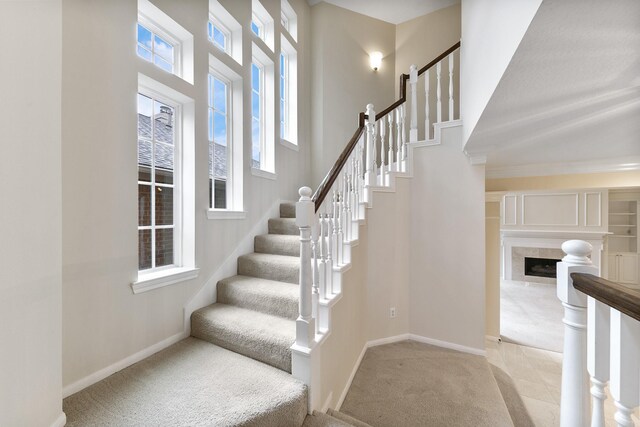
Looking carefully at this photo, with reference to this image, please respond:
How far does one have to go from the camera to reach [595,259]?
588 cm

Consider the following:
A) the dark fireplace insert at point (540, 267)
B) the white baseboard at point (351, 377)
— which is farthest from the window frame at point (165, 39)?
the dark fireplace insert at point (540, 267)

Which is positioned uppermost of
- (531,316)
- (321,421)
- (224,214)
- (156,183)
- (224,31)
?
(224,31)

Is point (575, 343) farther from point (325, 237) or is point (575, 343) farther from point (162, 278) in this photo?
point (162, 278)

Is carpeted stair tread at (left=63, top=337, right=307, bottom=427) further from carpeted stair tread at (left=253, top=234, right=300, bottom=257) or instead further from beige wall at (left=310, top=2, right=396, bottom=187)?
beige wall at (left=310, top=2, right=396, bottom=187)

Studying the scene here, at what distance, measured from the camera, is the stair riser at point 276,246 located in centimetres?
256

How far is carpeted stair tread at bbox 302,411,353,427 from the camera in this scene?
1.46 meters

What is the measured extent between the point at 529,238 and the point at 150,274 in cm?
821

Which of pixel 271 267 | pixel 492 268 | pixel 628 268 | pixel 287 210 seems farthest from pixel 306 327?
pixel 628 268

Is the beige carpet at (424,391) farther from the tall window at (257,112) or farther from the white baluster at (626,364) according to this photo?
the tall window at (257,112)

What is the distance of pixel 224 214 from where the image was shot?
8.08ft

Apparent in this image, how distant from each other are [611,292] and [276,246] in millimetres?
2348

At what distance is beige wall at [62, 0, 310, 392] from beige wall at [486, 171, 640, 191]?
4048mm

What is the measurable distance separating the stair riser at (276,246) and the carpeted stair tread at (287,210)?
1.75 ft

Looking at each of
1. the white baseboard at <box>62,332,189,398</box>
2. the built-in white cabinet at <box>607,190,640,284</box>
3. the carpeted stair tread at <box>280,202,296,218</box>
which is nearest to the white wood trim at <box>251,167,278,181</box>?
the carpeted stair tread at <box>280,202,296,218</box>
